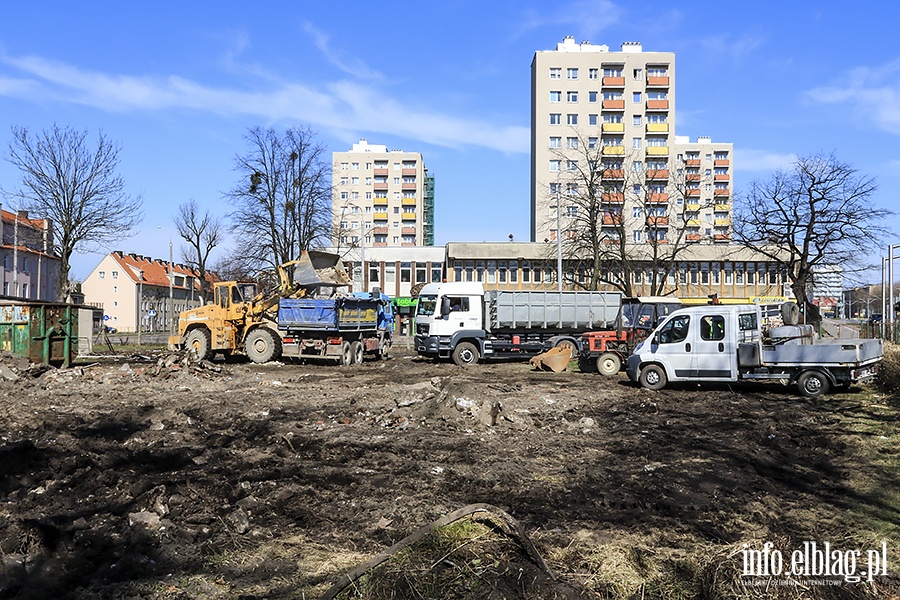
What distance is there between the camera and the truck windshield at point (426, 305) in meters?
26.2

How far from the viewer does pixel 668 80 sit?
76.8 m

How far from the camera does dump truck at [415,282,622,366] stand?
26.0 m

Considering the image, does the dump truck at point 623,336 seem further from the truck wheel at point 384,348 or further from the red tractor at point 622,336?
the truck wheel at point 384,348

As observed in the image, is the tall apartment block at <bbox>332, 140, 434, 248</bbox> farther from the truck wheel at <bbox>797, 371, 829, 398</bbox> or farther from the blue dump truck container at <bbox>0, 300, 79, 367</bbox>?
the truck wheel at <bbox>797, 371, 829, 398</bbox>

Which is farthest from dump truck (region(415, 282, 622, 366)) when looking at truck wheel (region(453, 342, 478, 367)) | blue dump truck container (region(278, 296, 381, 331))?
blue dump truck container (region(278, 296, 381, 331))

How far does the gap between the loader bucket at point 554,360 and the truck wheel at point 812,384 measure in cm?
860

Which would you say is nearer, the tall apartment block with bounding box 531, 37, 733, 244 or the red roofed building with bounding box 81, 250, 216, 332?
the tall apartment block with bounding box 531, 37, 733, 244

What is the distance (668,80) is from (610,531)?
78668mm

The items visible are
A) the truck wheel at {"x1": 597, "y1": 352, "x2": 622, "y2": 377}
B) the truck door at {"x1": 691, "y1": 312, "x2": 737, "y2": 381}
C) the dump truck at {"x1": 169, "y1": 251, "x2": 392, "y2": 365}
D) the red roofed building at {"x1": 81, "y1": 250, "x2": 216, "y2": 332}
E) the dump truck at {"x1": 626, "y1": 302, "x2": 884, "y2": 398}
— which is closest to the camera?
the dump truck at {"x1": 626, "y1": 302, "x2": 884, "y2": 398}

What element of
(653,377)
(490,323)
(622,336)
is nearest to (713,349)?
(653,377)

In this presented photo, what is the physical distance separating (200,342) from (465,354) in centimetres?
965

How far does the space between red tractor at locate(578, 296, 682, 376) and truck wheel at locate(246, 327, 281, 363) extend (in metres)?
10.9

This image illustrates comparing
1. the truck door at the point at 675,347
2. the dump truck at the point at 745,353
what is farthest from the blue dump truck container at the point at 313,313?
the truck door at the point at 675,347

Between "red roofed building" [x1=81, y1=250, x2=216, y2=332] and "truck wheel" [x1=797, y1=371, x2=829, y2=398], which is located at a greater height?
"red roofed building" [x1=81, y1=250, x2=216, y2=332]
